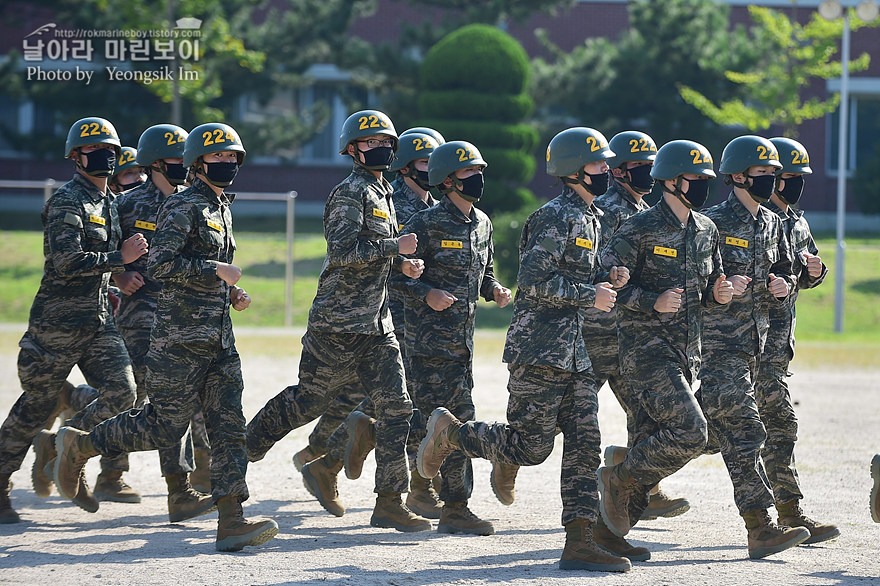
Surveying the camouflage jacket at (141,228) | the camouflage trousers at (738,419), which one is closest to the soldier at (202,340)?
the camouflage jacket at (141,228)

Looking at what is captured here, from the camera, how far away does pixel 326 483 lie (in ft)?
27.5

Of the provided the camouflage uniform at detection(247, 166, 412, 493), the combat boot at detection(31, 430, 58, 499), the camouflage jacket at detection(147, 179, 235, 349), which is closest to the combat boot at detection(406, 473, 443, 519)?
the camouflage uniform at detection(247, 166, 412, 493)

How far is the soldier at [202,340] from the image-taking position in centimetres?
719

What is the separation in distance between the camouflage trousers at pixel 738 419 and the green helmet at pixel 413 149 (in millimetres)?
2600

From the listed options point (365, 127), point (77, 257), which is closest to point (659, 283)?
point (365, 127)

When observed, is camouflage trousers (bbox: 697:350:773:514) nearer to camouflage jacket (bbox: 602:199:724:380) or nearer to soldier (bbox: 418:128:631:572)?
camouflage jacket (bbox: 602:199:724:380)

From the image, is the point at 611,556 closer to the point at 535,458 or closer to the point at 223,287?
the point at 535,458

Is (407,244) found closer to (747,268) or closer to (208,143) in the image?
(208,143)

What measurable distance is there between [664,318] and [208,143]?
9.02 ft

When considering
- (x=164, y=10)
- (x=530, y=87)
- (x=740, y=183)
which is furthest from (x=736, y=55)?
(x=740, y=183)

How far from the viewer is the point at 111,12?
29000 mm

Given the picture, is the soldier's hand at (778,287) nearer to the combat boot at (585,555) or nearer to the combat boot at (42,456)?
the combat boot at (585,555)

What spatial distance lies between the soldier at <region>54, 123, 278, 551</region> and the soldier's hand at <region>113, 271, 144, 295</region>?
3.94ft

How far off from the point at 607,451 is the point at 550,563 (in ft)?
3.17
